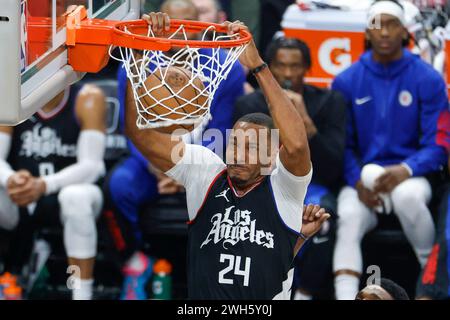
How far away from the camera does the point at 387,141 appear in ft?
22.1

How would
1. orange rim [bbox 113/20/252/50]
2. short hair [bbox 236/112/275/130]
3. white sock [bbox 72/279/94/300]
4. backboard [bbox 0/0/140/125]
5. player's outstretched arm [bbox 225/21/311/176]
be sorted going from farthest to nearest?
white sock [bbox 72/279/94/300]
short hair [bbox 236/112/275/130]
player's outstretched arm [bbox 225/21/311/176]
orange rim [bbox 113/20/252/50]
backboard [bbox 0/0/140/125]

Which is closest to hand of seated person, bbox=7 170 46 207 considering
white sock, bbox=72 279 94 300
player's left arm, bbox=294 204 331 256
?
white sock, bbox=72 279 94 300

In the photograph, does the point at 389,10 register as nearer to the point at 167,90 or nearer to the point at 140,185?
the point at 140,185

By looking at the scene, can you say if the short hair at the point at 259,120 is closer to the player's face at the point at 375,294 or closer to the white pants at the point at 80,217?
the player's face at the point at 375,294

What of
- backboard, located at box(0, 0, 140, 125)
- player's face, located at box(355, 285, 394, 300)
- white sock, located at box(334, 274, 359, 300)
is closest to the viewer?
backboard, located at box(0, 0, 140, 125)

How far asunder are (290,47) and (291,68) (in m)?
0.12

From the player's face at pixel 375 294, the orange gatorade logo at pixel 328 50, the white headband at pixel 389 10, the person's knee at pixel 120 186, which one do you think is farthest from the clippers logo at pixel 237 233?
the orange gatorade logo at pixel 328 50

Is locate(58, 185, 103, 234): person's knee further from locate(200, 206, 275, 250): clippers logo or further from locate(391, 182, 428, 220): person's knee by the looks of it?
locate(200, 206, 275, 250): clippers logo

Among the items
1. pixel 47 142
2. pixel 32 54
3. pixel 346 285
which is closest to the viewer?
pixel 32 54

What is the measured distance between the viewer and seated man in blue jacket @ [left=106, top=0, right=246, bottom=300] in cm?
678

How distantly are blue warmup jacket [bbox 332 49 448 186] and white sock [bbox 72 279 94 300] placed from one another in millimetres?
1541

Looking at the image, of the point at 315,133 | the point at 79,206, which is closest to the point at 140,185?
the point at 79,206

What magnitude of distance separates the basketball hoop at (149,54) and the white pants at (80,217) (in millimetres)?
1788
